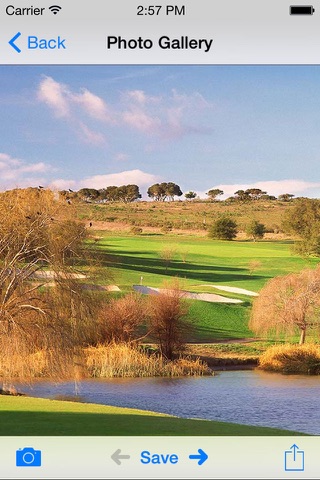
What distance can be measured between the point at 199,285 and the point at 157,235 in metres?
39.5

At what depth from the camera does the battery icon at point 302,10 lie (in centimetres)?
961

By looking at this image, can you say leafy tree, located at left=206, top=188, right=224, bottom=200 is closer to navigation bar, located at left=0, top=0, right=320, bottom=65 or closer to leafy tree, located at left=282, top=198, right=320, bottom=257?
leafy tree, located at left=282, top=198, right=320, bottom=257

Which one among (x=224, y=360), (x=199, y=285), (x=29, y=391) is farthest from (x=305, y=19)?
(x=199, y=285)

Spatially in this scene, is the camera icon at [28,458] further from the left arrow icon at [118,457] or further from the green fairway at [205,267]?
the green fairway at [205,267]

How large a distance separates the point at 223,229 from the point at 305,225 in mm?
10926

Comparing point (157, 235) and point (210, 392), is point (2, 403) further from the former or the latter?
point (157, 235)

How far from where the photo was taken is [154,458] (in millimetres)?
8914

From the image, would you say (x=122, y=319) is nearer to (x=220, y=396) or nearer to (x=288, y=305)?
(x=220, y=396)

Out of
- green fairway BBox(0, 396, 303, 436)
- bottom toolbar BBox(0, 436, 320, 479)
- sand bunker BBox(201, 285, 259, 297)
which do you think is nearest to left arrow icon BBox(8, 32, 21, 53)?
bottom toolbar BBox(0, 436, 320, 479)

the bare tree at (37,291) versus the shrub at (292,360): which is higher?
the bare tree at (37,291)

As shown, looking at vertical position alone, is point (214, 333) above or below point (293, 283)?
below

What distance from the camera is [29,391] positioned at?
31.8 metres

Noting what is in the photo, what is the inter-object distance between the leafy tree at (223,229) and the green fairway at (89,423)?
80.0 metres

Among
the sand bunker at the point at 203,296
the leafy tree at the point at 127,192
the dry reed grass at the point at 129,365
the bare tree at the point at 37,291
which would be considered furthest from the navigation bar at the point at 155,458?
the leafy tree at the point at 127,192
